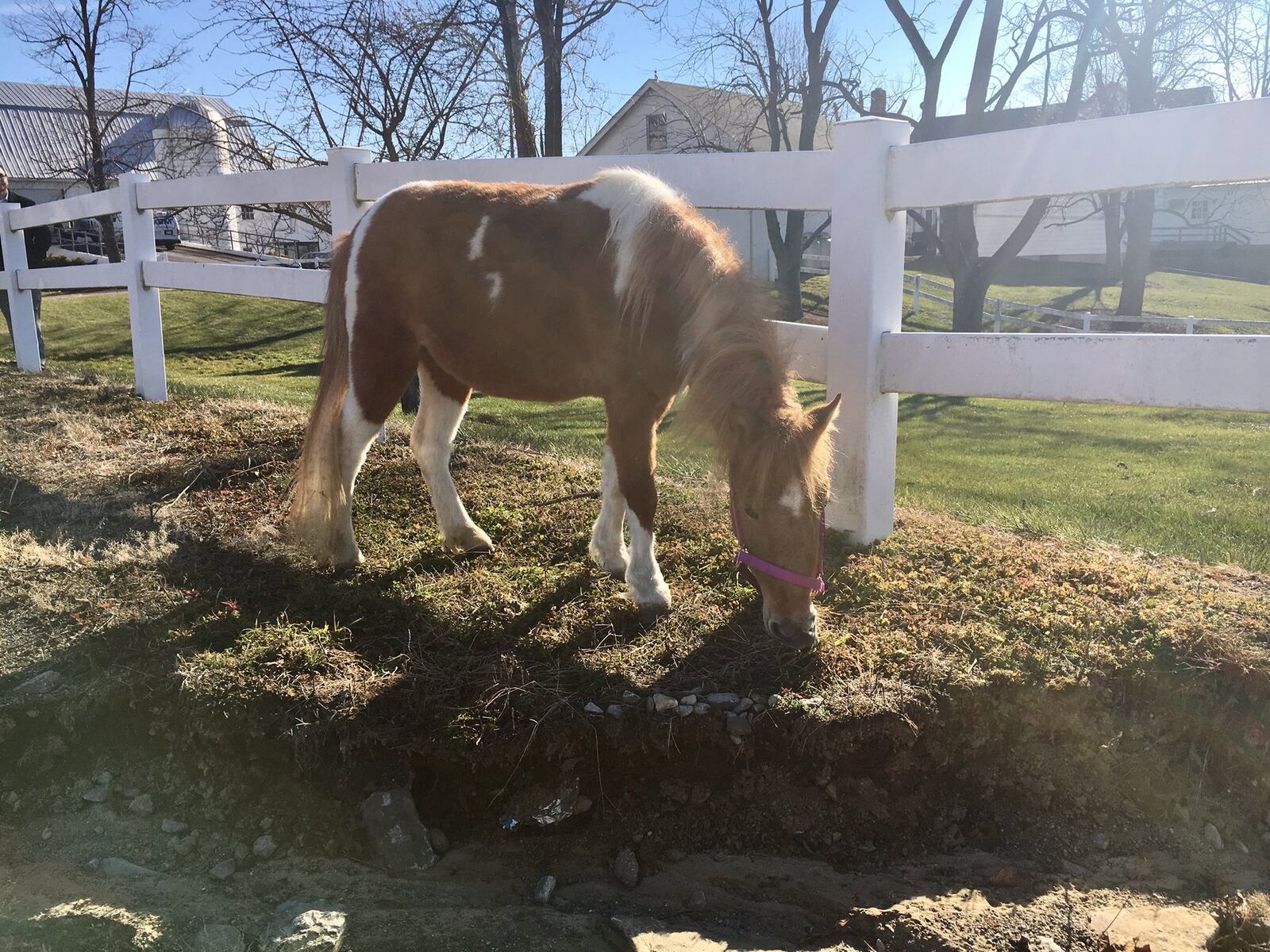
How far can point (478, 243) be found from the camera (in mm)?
3658

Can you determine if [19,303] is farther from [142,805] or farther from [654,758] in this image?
[654,758]

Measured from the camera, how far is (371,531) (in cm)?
423

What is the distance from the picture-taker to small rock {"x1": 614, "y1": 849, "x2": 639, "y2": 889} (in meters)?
2.27

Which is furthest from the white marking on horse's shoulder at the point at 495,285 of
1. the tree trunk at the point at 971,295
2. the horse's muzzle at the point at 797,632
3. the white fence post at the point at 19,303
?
the tree trunk at the point at 971,295

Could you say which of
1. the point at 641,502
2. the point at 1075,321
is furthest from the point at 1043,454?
the point at 1075,321

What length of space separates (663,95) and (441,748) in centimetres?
2464

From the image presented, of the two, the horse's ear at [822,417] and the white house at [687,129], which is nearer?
the horse's ear at [822,417]

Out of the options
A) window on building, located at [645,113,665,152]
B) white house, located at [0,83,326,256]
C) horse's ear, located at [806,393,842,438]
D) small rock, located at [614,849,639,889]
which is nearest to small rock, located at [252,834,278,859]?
small rock, located at [614,849,639,889]

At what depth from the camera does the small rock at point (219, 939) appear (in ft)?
6.39

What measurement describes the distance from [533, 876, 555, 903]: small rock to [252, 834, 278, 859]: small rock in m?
0.74

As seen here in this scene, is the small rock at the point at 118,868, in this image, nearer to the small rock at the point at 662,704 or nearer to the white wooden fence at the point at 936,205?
the small rock at the point at 662,704

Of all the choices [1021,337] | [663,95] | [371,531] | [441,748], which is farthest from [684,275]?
[663,95]

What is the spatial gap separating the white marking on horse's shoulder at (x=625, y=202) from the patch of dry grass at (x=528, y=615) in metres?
0.96

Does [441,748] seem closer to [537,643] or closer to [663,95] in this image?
[537,643]
